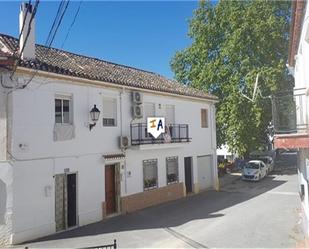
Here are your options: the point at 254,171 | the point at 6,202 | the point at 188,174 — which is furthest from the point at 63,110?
the point at 254,171

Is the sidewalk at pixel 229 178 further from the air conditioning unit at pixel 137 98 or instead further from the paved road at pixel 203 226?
the air conditioning unit at pixel 137 98

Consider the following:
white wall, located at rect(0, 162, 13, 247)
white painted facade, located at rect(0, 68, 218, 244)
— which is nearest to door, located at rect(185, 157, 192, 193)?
white painted facade, located at rect(0, 68, 218, 244)

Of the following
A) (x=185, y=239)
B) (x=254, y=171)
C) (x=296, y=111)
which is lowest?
(x=185, y=239)

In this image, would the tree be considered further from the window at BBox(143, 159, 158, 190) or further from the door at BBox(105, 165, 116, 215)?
the door at BBox(105, 165, 116, 215)

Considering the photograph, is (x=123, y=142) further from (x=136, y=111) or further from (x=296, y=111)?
(x=296, y=111)

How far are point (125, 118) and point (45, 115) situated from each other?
4757 mm

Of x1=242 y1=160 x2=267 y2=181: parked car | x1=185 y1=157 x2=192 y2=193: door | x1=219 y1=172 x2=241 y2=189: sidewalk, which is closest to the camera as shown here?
x1=185 y1=157 x2=192 y2=193: door

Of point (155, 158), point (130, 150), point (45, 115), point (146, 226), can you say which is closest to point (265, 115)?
point (155, 158)

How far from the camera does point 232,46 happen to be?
30906 mm

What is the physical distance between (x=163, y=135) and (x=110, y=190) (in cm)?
430

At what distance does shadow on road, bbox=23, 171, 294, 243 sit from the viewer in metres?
14.0

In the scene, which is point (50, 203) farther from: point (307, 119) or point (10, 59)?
point (307, 119)

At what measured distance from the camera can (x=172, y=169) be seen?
68.3 ft

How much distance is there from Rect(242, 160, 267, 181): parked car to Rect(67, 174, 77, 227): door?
1742 centimetres
